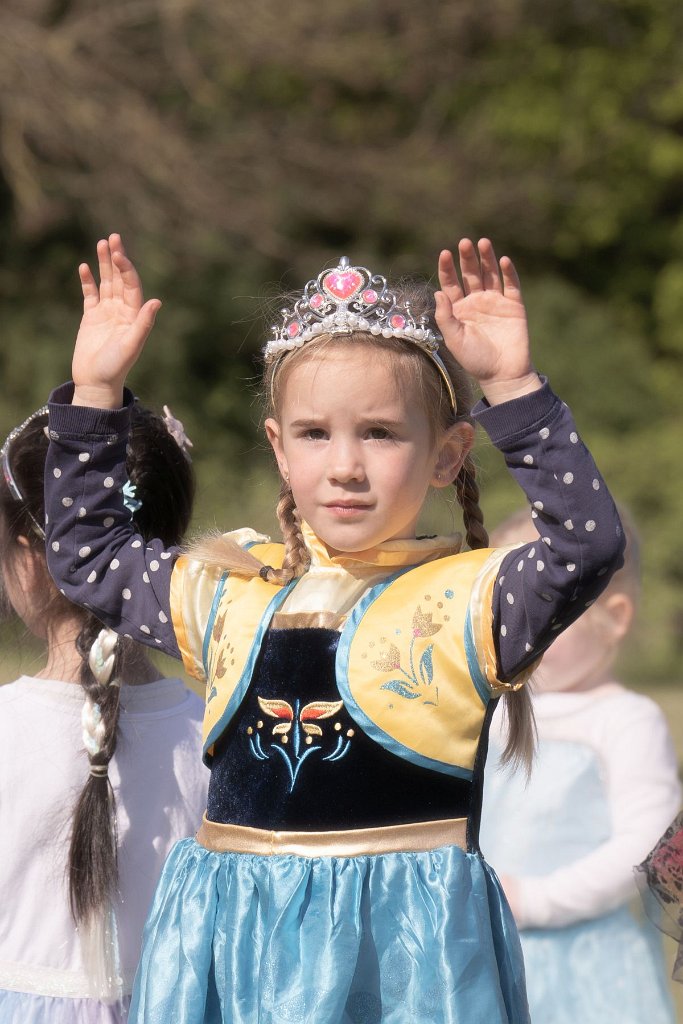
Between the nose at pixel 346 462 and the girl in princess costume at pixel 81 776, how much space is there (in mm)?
403

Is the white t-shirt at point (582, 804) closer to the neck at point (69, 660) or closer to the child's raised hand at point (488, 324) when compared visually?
the neck at point (69, 660)

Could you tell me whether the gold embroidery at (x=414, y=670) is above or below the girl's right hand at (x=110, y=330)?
below

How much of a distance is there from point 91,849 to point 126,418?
75cm

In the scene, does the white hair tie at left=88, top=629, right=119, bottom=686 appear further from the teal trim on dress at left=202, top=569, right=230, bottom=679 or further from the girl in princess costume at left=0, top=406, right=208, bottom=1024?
the teal trim on dress at left=202, top=569, right=230, bottom=679

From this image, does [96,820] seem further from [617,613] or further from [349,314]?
[617,613]

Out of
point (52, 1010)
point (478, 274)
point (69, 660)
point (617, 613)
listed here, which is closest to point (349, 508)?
point (478, 274)

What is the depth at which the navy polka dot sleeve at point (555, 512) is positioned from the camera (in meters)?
1.80

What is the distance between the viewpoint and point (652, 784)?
2.93 meters

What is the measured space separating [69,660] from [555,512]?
1.06 metres

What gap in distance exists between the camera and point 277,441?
7.22 ft

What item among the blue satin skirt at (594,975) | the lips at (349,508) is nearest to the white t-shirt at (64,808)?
the lips at (349,508)

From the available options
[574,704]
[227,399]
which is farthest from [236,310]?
[574,704]

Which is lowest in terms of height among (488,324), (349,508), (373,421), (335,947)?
(335,947)

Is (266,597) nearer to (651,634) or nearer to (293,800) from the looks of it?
(293,800)
